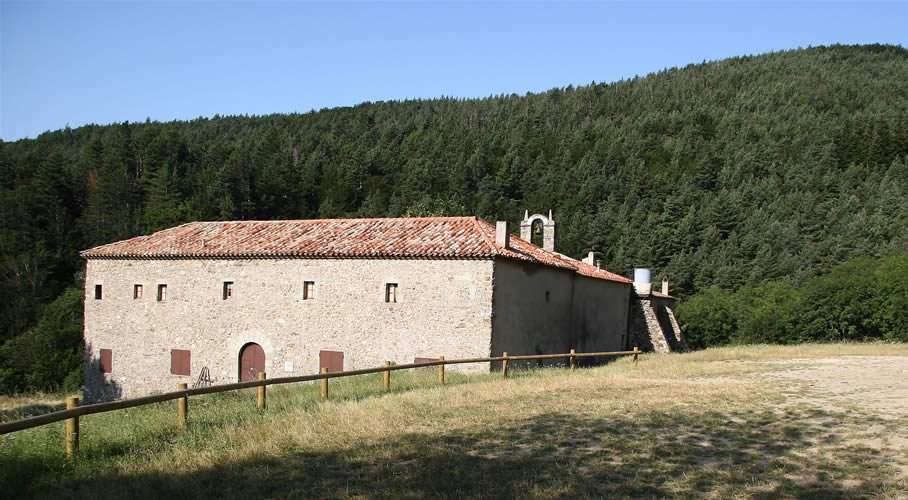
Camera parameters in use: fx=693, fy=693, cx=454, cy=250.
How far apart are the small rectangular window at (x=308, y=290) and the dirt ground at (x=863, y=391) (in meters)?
14.1

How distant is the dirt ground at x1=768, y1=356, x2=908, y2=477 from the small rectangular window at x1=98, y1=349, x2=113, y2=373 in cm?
2293

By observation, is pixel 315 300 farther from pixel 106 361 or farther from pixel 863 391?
pixel 863 391

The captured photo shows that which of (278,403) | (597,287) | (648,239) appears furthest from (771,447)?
(648,239)

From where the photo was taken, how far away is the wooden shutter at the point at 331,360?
73.8ft

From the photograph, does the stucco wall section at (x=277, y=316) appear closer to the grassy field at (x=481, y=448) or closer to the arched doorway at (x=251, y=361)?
the arched doorway at (x=251, y=361)

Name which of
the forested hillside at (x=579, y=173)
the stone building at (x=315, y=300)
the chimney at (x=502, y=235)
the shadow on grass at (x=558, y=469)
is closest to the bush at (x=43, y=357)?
the forested hillside at (x=579, y=173)

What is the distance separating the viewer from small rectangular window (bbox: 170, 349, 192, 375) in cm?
2503

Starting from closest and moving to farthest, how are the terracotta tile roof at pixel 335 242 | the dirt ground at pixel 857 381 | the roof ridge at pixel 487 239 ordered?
the dirt ground at pixel 857 381 < the roof ridge at pixel 487 239 < the terracotta tile roof at pixel 335 242

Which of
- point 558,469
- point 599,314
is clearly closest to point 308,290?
point 599,314

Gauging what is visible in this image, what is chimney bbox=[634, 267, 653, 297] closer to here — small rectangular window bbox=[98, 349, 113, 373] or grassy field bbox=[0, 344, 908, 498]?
grassy field bbox=[0, 344, 908, 498]

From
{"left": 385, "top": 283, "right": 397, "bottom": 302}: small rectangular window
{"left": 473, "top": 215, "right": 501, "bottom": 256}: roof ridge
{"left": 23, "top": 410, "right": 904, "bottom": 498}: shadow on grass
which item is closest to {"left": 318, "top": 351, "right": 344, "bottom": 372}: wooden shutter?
{"left": 385, "top": 283, "right": 397, "bottom": 302}: small rectangular window

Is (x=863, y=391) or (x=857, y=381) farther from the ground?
(x=863, y=391)

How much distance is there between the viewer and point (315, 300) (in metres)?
23.1

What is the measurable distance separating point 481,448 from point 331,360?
575 inches
